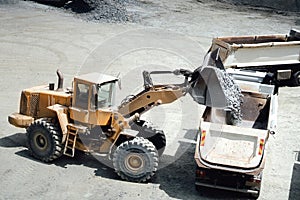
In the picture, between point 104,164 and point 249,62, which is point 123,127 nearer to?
point 104,164

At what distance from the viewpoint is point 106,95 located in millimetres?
9992

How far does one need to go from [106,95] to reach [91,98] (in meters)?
0.40

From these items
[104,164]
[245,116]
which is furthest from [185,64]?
[104,164]

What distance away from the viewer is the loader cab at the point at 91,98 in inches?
381

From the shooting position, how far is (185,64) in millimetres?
19031

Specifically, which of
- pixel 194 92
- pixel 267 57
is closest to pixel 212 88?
pixel 194 92

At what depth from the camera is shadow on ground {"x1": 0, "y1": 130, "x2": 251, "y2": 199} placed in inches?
368

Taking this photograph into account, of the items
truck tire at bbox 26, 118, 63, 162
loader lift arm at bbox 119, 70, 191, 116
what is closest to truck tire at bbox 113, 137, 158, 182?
loader lift arm at bbox 119, 70, 191, 116

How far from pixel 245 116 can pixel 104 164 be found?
3.41 metres

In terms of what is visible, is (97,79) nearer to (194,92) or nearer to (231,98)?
(194,92)

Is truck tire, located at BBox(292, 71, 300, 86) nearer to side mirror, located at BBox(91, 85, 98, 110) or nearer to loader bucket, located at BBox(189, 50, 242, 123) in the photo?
loader bucket, located at BBox(189, 50, 242, 123)

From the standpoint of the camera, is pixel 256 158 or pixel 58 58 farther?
pixel 58 58

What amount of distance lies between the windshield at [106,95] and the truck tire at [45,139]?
1075 millimetres

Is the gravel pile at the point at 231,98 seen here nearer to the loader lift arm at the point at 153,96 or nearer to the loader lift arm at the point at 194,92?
the loader lift arm at the point at 194,92
